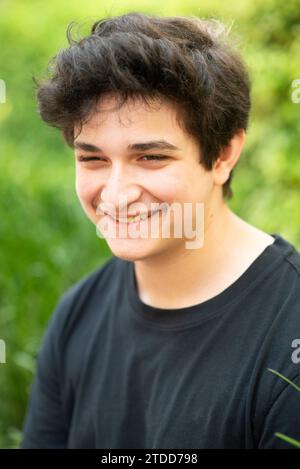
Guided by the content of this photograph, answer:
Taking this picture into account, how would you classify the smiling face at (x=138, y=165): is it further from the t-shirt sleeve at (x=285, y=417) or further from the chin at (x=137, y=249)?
the t-shirt sleeve at (x=285, y=417)

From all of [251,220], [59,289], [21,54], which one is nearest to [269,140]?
[251,220]

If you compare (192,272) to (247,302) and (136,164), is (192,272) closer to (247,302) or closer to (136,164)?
(247,302)

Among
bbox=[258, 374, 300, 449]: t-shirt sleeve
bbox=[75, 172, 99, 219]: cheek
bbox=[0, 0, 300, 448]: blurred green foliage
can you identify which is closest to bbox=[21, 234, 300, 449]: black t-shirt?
bbox=[258, 374, 300, 449]: t-shirt sleeve

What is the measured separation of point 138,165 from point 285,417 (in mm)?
753

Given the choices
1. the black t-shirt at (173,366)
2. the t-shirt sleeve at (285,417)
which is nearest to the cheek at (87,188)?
the black t-shirt at (173,366)

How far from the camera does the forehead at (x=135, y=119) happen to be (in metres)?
1.76

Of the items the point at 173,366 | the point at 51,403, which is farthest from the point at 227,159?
the point at 51,403

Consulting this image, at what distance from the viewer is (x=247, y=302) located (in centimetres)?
185

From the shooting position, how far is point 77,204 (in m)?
4.10

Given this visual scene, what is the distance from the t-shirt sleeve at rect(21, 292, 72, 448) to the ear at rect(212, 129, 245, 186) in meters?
A: 0.72

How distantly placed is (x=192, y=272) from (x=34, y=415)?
84 centimetres

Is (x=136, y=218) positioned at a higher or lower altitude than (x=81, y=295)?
higher

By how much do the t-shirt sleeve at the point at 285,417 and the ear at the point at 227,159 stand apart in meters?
0.63

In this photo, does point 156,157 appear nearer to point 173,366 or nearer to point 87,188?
point 87,188
